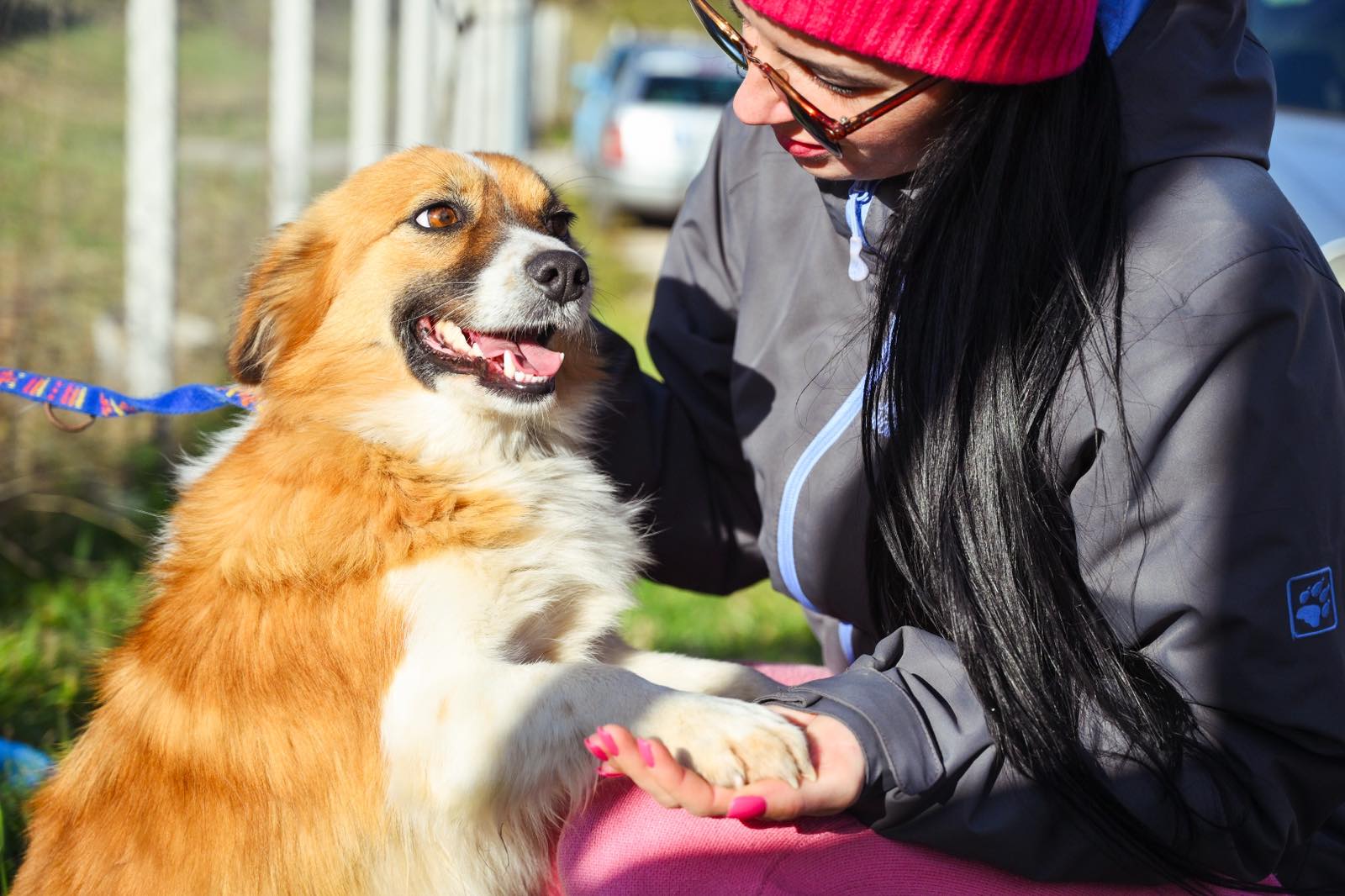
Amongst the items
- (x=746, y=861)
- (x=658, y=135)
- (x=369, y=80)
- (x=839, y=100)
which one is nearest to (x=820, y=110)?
(x=839, y=100)

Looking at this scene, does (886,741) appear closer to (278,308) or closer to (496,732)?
(496,732)

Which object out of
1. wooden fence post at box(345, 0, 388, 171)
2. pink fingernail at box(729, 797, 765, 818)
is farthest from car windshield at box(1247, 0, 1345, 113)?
wooden fence post at box(345, 0, 388, 171)

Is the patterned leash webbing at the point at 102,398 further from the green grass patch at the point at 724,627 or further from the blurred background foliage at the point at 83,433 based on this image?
the green grass patch at the point at 724,627

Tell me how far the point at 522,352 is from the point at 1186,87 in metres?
1.30

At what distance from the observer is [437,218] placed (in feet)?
7.88

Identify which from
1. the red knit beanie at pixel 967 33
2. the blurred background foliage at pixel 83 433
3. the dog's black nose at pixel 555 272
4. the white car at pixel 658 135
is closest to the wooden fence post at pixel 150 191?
the blurred background foliage at pixel 83 433

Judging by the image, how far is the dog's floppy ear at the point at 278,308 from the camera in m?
2.37

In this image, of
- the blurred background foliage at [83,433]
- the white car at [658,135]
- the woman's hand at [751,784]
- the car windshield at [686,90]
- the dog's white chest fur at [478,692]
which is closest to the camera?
the woman's hand at [751,784]

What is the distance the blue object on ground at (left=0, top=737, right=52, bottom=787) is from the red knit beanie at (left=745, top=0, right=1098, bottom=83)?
2276 millimetres

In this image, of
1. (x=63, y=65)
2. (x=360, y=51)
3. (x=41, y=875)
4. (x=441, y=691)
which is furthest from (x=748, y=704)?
→ (x=360, y=51)

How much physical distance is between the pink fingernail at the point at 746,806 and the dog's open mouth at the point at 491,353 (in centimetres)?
102

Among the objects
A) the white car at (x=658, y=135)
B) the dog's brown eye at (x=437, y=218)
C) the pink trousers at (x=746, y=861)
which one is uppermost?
the white car at (x=658, y=135)

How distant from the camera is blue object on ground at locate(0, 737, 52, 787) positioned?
2.58 metres

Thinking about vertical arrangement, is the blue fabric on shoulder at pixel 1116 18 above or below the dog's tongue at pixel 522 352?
above
